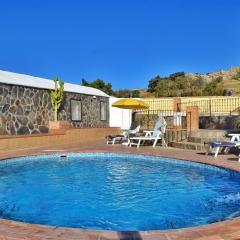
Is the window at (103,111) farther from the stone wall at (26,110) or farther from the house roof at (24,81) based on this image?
the stone wall at (26,110)

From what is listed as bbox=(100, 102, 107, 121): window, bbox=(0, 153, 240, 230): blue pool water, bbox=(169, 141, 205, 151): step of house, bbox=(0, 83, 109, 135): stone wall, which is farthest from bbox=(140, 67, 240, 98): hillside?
bbox=(0, 153, 240, 230): blue pool water

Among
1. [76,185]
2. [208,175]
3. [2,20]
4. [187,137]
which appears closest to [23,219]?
[76,185]

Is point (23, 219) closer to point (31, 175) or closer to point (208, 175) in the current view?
point (31, 175)

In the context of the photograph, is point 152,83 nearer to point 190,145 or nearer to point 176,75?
point 176,75

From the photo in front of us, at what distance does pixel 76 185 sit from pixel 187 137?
895cm

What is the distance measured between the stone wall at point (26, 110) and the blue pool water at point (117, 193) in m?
4.46

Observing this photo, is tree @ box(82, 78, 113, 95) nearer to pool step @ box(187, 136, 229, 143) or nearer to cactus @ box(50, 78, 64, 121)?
cactus @ box(50, 78, 64, 121)

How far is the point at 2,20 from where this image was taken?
889 inches

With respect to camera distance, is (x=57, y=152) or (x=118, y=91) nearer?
(x=57, y=152)

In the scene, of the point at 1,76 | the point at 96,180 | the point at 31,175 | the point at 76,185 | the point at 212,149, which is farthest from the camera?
the point at 1,76

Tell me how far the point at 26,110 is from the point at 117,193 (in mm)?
10643

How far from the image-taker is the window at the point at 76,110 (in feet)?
Answer: 68.6

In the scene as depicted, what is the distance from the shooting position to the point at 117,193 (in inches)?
299

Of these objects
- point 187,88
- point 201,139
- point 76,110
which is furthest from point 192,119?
point 187,88
